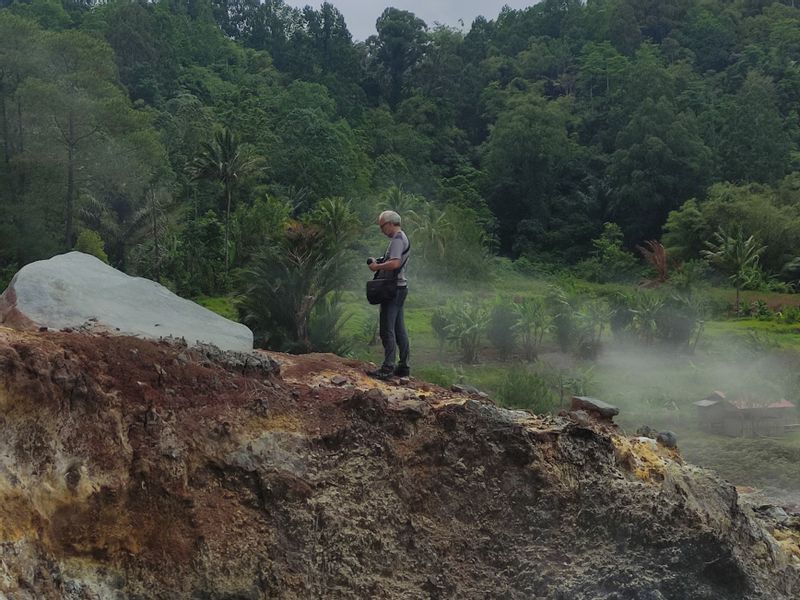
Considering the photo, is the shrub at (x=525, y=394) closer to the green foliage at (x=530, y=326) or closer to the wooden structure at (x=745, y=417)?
the wooden structure at (x=745, y=417)

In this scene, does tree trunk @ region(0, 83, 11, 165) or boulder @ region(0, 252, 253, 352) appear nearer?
boulder @ region(0, 252, 253, 352)

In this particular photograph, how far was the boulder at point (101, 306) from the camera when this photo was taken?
641 centimetres

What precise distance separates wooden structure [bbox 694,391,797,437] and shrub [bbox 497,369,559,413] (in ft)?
10.7

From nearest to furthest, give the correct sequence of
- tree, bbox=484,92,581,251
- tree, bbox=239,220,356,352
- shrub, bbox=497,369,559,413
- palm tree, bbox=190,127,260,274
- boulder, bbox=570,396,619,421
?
boulder, bbox=570,396,619,421
tree, bbox=239,220,356,352
shrub, bbox=497,369,559,413
palm tree, bbox=190,127,260,274
tree, bbox=484,92,581,251

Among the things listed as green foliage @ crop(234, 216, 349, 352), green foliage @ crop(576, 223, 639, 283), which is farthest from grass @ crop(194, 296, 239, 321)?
green foliage @ crop(576, 223, 639, 283)

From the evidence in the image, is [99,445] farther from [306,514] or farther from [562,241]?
[562,241]

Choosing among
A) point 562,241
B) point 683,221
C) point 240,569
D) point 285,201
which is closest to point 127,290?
point 240,569

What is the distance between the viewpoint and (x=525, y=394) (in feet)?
54.6

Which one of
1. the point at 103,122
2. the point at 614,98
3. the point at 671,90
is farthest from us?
the point at 614,98

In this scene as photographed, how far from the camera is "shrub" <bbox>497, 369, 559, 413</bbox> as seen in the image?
53.9 feet

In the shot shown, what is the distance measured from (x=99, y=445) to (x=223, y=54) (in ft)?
247

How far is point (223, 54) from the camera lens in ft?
251

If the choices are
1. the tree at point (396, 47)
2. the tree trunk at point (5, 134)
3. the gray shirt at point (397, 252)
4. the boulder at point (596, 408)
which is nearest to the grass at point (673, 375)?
the boulder at point (596, 408)

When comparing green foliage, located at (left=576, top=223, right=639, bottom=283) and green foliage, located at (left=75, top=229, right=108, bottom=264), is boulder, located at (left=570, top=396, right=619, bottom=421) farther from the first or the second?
green foliage, located at (left=576, top=223, right=639, bottom=283)
